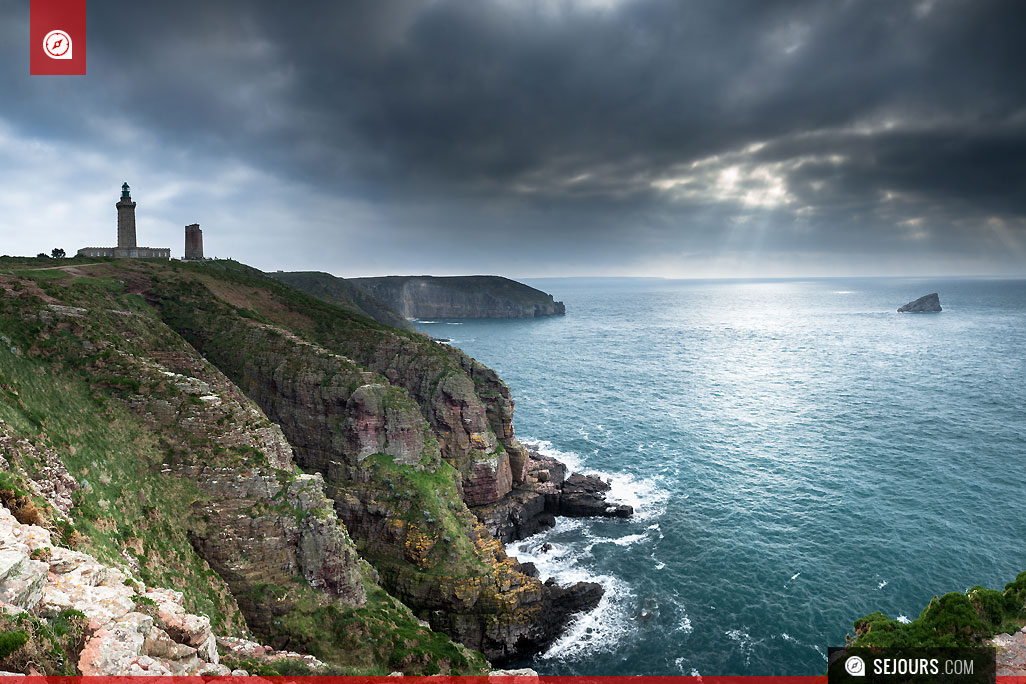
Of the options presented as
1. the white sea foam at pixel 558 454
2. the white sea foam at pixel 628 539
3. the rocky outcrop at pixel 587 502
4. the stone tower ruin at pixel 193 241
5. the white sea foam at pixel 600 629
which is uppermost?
the stone tower ruin at pixel 193 241

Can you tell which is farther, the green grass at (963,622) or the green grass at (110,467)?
the green grass at (110,467)

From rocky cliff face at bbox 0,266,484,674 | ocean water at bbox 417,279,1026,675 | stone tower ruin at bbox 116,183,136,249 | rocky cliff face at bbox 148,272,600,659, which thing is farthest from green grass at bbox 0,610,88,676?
stone tower ruin at bbox 116,183,136,249

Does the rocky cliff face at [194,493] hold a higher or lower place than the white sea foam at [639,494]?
higher

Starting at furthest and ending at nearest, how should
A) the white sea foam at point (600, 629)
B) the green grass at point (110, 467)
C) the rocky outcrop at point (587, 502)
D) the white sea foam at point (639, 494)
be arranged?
1. the white sea foam at point (639, 494)
2. the rocky outcrop at point (587, 502)
3. the white sea foam at point (600, 629)
4. the green grass at point (110, 467)

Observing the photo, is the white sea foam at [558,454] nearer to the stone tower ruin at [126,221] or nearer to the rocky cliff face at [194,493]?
the rocky cliff face at [194,493]

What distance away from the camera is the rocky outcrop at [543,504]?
59781 millimetres

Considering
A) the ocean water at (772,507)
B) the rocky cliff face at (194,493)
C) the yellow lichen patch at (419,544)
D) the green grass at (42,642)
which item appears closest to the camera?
the green grass at (42,642)

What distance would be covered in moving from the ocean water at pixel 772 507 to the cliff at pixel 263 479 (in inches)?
311

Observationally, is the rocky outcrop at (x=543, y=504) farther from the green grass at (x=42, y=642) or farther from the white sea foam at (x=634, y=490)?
the green grass at (x=42, y=642)

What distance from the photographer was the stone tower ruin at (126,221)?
95.1 m

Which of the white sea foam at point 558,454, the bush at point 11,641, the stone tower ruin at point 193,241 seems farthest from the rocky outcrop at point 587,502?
the stone tower ruin at point 193,241

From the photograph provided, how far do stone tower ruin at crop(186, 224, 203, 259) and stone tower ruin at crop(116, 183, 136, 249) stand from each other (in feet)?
65.0

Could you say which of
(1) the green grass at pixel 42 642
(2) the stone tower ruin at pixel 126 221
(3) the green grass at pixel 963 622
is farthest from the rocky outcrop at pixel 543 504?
(2) the stone tower ruin at pixel 126 221

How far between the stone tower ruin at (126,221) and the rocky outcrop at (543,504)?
86.5m
